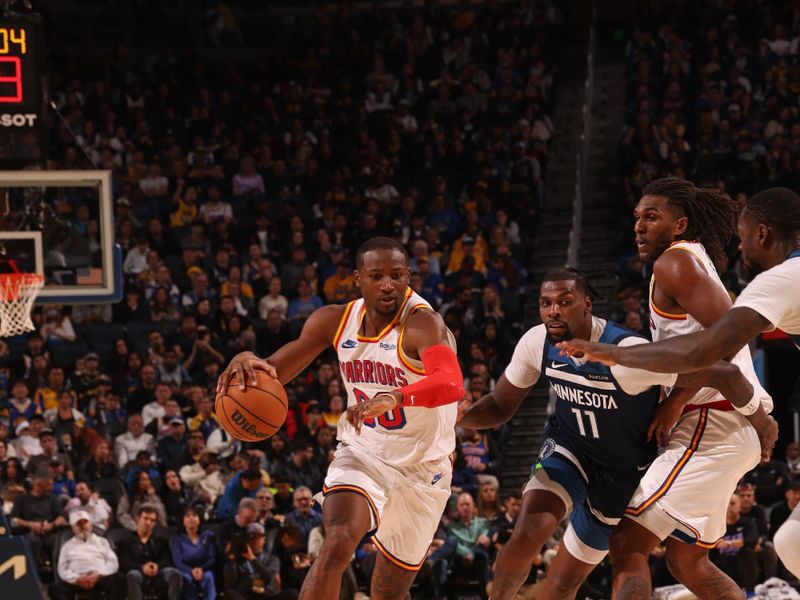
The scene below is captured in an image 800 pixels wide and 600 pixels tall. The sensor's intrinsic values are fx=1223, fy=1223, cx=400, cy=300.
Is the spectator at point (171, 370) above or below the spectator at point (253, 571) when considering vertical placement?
above

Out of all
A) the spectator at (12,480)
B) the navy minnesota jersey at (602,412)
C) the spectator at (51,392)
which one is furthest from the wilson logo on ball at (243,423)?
the spectator at (51,392)

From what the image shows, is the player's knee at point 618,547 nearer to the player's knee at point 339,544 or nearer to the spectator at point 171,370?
the player's knee at point 339,544

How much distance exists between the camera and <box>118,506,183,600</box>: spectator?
1103cm

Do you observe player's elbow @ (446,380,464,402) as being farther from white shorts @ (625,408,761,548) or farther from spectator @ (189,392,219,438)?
spectator @ (189,392,219,438)

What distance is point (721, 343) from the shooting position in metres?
→ 4.87

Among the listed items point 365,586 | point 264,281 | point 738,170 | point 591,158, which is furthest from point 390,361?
point 591,158

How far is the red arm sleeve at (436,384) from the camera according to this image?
573 cm

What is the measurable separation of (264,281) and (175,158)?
121 inches

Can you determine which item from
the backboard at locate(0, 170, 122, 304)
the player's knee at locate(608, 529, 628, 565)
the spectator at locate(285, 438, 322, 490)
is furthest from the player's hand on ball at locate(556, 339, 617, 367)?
the spectator at locate(285, 438, 322, 490)

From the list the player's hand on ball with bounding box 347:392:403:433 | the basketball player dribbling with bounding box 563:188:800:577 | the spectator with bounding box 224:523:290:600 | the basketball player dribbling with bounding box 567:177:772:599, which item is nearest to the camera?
the basketball player dribbling with bounding box 563:188:800:577

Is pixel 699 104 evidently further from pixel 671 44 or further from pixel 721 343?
pixel 721 343

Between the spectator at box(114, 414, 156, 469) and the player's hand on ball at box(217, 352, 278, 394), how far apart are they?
6871 mm

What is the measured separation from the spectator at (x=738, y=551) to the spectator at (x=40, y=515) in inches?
243

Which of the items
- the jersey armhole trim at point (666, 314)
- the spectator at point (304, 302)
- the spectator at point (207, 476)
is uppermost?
the jersey armhole trim at point (666, 314)
